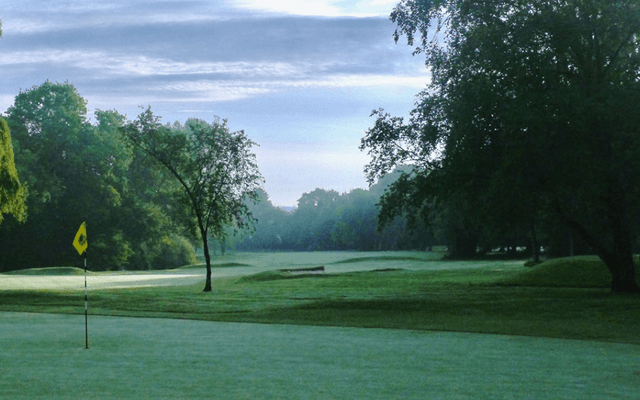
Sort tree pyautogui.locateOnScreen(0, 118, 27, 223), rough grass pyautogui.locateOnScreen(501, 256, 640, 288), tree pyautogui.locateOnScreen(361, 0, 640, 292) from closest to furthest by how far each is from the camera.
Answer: tree pyautogui.locateOnScreen(361, 0, 640, 292)
tree pyautogui.locateOnScreen(0, 118, 27, 223)
rough grass pyautogui.locateOnScreen(501, 256, 640, 288)

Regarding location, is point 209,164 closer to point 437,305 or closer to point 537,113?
point 437,305

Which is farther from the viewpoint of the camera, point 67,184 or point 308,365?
point 67,184

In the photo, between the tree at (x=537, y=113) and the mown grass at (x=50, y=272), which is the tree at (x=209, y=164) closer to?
the tree at (x=537, y=113)

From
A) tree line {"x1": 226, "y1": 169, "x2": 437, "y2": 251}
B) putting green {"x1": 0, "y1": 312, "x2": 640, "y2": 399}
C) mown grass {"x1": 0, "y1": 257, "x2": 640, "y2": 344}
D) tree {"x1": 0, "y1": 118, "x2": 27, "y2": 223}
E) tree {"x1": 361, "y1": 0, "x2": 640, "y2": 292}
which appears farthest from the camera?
tree line {"x1": 226, "y1": 169, "x2": 437, "y2": 251}

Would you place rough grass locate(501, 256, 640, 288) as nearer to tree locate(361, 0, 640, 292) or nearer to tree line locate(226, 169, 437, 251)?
tree locate(361, 0, 640, 292)

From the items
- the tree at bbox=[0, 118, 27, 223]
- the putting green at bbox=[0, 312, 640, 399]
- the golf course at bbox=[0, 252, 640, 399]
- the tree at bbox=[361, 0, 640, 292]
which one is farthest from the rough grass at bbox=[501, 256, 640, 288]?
the tree at bbox=[0, 118, 27, 223]

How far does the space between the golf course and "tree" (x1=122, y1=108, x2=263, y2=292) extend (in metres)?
5.45

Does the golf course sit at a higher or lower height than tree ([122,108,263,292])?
lower

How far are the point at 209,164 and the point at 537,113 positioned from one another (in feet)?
48.4

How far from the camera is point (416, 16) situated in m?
23.9

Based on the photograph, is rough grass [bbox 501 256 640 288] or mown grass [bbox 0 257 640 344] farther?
rough grass [bbox 501 256 640 288]

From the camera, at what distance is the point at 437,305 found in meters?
20.6

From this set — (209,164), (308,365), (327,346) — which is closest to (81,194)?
(209,164)

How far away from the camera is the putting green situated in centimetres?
741
